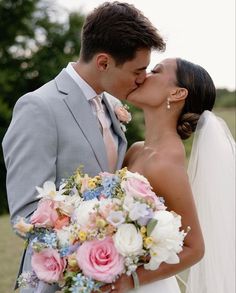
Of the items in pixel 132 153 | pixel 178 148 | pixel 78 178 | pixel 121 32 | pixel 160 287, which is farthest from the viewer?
pixel 132 153

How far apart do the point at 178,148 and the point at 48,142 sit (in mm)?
814

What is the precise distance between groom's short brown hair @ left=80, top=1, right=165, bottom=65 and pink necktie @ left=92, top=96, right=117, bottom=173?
1.03 feet

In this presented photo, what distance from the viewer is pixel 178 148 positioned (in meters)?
3.89

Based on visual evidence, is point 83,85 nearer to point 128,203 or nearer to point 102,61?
point 102,61

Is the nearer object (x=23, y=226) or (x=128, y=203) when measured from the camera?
(x=128, y=203)

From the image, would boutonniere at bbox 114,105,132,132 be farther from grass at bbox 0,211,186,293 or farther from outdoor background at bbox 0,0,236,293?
outdoor background at bbox 0,0,236,293

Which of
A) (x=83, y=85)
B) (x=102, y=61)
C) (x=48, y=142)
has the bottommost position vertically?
(x=48, y=142)

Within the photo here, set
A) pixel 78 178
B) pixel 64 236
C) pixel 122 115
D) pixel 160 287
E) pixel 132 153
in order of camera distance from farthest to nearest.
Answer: pixel 122 115, pixel 132 153, pixel 160 287, pixel 78 178, pixel 64 236

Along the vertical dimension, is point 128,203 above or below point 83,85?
below

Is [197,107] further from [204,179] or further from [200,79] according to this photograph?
[204,179]

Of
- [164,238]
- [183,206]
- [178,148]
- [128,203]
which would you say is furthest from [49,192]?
[178,148]

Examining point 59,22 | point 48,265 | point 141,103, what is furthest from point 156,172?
point 59,22

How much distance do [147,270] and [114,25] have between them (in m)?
1.57

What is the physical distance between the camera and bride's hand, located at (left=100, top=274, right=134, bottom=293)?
3.25m
